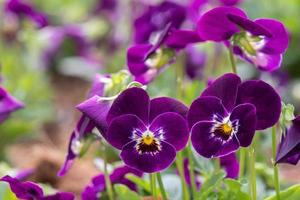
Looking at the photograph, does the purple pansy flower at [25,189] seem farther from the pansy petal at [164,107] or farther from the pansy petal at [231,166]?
the pansy petal at [231,166]

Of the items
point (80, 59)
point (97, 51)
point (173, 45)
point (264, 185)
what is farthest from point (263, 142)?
point (97, 51)

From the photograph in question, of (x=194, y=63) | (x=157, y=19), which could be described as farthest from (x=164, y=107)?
(x=194, y=63)

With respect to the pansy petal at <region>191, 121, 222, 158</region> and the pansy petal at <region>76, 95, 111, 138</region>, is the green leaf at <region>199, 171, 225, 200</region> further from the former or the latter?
the pansy petal at <region>76, 95, 111, 138</region>

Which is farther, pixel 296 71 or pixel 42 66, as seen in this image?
pixel 42 66

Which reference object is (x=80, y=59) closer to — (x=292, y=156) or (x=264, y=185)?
(x=264, y=185)

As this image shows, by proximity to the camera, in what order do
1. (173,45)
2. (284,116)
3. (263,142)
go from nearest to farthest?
1. (284,116)
2. (173,45)
3. (263,142)

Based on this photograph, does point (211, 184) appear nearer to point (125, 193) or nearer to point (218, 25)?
point (125, 193)

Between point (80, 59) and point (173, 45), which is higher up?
point (80, 59)
